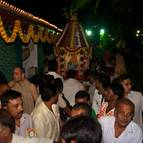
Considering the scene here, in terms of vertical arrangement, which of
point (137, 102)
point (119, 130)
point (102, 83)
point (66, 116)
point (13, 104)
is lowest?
point (66, 116)

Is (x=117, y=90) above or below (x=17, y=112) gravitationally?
above

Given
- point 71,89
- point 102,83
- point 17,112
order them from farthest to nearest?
Result: point 71,89 < point 102,83 < point 17,112

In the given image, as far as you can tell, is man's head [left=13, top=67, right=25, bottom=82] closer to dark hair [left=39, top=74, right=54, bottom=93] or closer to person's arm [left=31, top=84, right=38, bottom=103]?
person's arm [left=31, top=84, right=38, bottom=103]

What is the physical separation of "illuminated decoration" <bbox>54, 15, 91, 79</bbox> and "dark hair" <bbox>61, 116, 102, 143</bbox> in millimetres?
10052

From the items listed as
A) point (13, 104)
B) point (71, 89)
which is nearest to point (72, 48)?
point (71, 89)

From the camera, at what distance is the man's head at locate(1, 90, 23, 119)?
5629 mm

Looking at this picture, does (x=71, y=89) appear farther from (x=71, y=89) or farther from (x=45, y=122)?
(x=45, y=122)

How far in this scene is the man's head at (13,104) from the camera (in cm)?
563

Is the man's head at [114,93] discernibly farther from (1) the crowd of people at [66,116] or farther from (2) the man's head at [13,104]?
(2) the man's head at [13,104]

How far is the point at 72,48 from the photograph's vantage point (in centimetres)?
1351

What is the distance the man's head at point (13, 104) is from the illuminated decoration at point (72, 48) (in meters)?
7.63

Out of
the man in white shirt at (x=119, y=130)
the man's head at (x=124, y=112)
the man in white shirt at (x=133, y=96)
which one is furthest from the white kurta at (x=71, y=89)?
the man's head at (x=124, y=112)

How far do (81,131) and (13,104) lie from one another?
2.60 meters

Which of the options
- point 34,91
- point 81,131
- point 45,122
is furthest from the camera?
point 34,91
